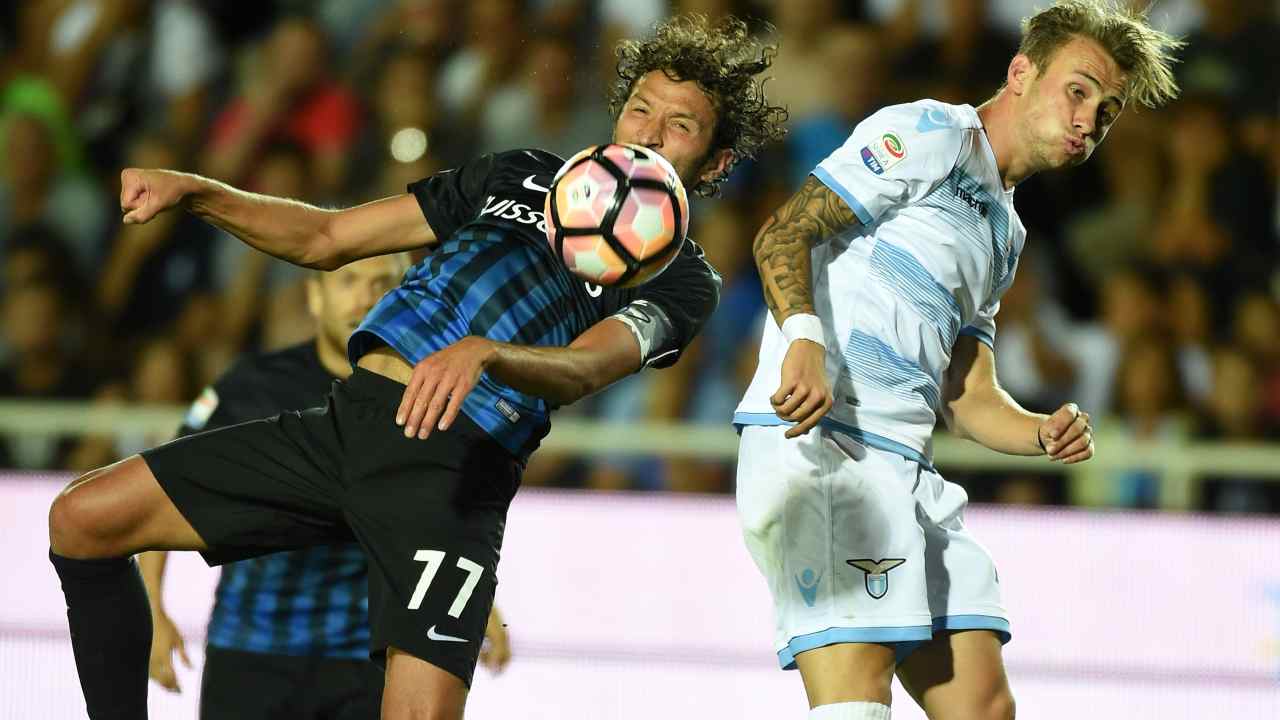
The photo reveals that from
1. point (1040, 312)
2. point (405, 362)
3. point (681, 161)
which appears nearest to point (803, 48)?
point (1040, 312)

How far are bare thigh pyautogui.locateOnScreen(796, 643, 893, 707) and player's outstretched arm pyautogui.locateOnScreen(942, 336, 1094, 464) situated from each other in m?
0.57

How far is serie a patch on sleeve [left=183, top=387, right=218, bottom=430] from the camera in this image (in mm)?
4066

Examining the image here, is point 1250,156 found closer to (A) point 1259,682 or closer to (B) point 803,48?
(B) point 803,48

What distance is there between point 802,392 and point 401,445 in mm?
777

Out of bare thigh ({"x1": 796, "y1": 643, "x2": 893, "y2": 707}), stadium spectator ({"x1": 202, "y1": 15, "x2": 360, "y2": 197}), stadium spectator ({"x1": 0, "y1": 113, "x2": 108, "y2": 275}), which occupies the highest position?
stadium spectator ({"x1": 202, "y1": 15, "x2": 360, "y2": 197})

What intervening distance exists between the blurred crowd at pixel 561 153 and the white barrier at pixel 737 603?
3.18 ft

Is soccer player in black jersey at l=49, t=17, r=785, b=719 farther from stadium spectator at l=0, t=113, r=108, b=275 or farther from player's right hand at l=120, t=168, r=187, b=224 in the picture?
stadium spectator at l=0, t=113, r=108, b=275

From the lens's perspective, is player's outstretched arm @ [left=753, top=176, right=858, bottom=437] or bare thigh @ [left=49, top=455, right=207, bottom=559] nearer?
player's outstretched arm @ [left=753, top=176, right=858, bottom=437]

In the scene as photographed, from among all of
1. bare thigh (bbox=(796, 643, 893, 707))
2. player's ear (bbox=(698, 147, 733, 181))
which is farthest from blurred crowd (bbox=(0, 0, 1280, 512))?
bare thigh (bbox=(796, 643, 893, 707))

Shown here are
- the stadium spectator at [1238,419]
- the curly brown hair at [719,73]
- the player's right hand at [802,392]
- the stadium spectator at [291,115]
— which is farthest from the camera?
the stadium spectator at [291,115]

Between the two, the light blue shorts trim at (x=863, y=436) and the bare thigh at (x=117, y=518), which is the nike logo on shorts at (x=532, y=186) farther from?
the bare thigh at (x=117, y=518)

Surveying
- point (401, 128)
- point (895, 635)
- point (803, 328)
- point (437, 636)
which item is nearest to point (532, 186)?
point (803, 328)

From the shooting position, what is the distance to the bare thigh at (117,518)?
3.02 metres

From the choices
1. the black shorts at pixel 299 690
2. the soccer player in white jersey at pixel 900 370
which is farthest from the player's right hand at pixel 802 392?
the black shorts at pixel 299 690
